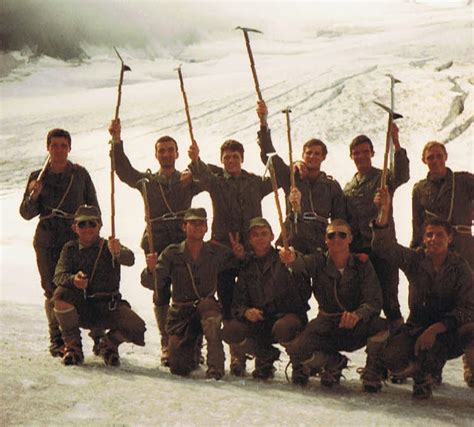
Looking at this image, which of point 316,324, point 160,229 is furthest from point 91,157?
point 316,324

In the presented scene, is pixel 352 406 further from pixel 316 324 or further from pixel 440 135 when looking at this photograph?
pixel 440 135

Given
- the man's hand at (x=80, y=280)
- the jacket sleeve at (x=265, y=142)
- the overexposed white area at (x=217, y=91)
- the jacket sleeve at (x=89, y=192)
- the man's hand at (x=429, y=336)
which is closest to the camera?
the man's hand at (x=429, y=336)

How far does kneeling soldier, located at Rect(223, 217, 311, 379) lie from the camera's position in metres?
3.34

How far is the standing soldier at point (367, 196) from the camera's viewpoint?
3627 millimetres

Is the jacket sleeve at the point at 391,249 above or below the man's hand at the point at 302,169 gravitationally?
below

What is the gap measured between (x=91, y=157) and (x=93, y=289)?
7404 mm

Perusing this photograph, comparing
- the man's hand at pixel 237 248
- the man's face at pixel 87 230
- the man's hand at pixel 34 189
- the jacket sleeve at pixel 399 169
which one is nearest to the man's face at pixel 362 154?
the jacket sleeve at pixel 399 169

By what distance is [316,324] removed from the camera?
10.6ft

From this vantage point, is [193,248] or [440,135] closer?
[193,248]

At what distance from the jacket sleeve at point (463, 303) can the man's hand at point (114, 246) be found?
1713 millimetres

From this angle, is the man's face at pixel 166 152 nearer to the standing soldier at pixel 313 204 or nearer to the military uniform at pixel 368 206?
the standing soldier at pixel 313 204

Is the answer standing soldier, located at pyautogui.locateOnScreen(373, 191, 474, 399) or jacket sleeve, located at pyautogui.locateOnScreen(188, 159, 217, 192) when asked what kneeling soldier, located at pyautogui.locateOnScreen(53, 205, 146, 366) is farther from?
standing soldier, located at pyautogui.locateOnScreen(373, 191, 474, 399)

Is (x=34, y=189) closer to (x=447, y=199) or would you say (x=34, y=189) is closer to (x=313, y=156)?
(x=313, y=156)

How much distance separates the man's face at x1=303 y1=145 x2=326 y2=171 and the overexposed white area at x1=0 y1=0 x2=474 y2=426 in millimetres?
1301
